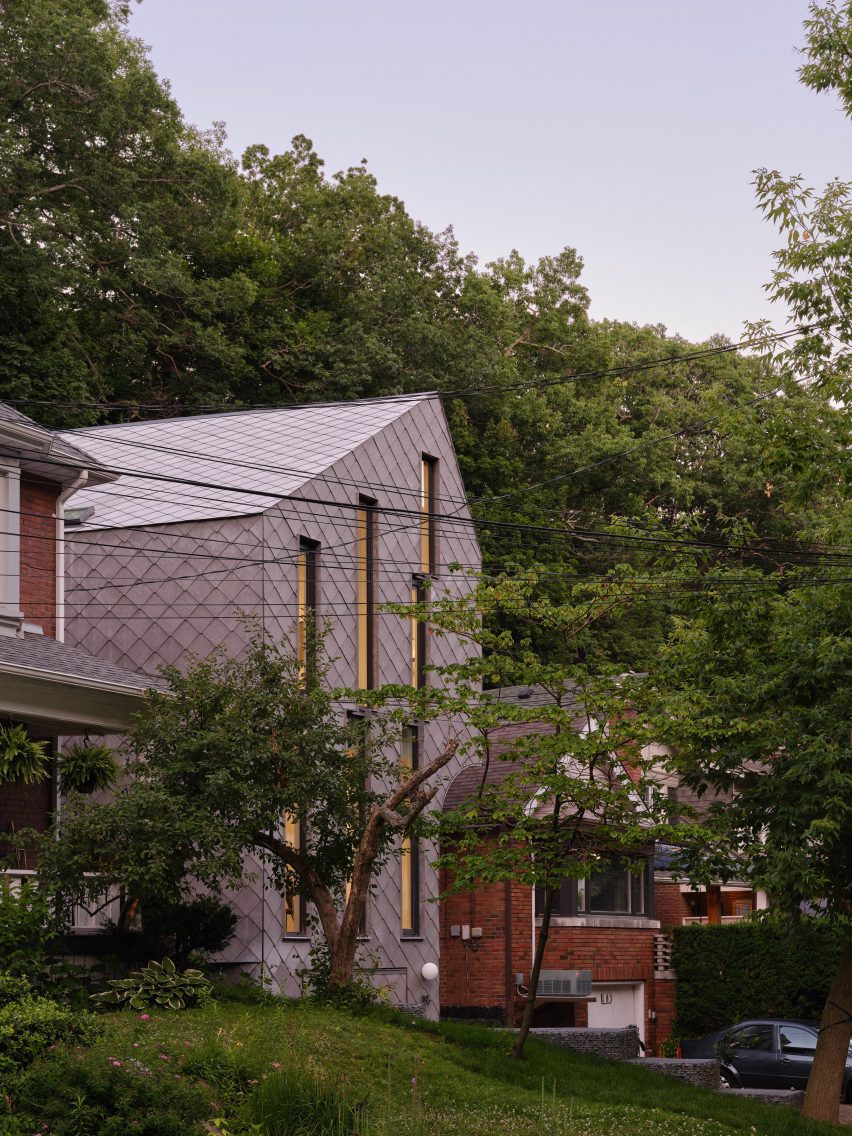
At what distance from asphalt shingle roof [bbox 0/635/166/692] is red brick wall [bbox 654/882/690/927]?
15.8 metres

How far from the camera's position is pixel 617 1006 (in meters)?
31.1

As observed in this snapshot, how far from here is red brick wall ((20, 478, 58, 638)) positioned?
20.5 m

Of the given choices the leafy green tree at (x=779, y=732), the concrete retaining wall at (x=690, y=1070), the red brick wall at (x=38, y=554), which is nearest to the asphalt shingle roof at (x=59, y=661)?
the red brick wall at (x=38, y=554)

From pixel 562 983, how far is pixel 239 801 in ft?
36.1

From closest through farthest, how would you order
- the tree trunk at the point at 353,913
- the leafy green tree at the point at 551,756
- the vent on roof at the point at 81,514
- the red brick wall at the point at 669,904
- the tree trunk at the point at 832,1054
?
1. the leafy green tree at the point at 551,756
2. the tree trunk at the point at 353,913
3. the tree trunk at the point at 832,1054
4. the vent on roof at the point at 81,514
5. the red brick wall at the point at 669,904

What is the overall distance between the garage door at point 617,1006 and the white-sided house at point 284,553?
4.92m

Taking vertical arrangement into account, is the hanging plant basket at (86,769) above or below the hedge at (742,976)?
above

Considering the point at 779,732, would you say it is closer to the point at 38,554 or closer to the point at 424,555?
the point at 38,554

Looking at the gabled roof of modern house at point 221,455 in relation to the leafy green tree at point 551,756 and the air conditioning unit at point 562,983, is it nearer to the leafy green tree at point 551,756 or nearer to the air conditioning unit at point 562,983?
the leafy green tree at point 551,756

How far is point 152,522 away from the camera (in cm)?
2425

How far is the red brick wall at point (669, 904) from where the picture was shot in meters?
33.0

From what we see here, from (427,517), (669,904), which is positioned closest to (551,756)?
(427,517)

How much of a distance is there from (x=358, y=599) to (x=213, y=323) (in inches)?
673

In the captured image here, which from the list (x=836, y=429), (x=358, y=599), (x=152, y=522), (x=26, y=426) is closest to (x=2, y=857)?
(x=26, y=426)
